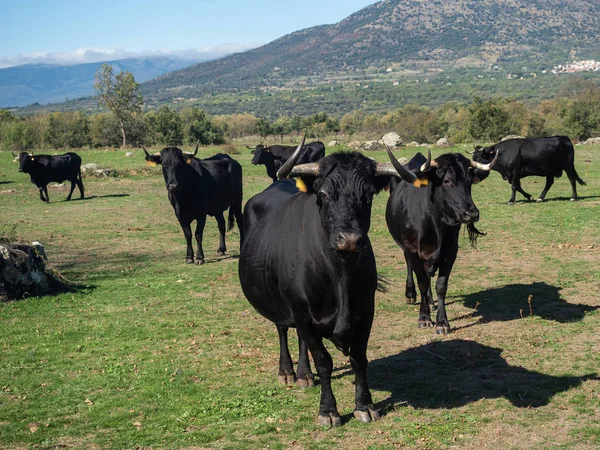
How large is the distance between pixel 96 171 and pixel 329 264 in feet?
106

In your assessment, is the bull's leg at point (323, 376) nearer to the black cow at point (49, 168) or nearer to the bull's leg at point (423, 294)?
the bull's leg at point (423, 294)

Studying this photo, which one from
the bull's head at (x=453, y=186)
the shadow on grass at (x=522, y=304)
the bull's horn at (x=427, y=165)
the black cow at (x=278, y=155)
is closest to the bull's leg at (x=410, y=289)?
the shadow on grass at (x=522, y=304)

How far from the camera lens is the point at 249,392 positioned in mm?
7621

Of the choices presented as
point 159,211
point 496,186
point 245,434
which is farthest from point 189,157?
point 496,186

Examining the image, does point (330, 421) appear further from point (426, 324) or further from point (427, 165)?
point (427, 165)

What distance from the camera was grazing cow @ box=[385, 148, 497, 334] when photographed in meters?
9.70

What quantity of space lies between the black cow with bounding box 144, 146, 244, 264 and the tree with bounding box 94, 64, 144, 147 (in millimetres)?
57907

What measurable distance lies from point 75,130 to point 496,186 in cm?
6332

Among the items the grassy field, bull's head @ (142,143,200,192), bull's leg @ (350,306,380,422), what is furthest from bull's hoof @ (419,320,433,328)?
bull's head @ (142,143,200,192)

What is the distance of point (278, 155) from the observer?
3362cm

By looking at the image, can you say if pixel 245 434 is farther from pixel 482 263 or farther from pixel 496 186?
pixel 496 186

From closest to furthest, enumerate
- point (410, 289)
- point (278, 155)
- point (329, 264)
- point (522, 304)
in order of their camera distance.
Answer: point (329, 264), point (522, 304), point (410, 289), point (278, 155)

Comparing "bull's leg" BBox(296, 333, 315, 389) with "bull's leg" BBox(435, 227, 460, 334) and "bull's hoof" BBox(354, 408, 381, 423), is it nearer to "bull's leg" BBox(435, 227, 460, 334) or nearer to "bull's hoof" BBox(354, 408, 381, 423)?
"bull's hoof" BBox(354, 408, 381, 423)

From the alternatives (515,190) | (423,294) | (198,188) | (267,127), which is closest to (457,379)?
(423,294)
